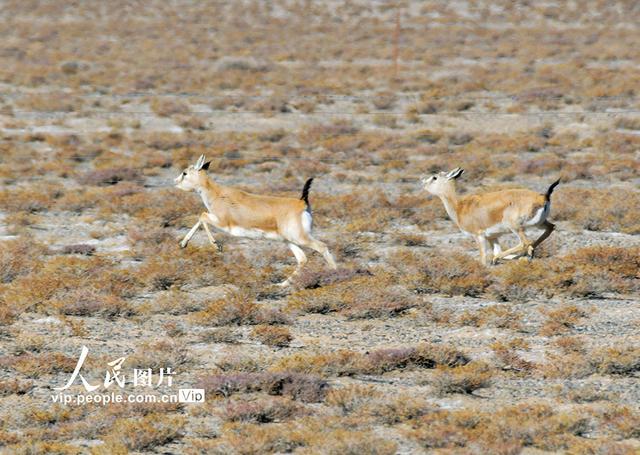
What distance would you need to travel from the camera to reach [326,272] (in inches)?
573

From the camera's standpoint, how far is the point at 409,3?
71.4 m

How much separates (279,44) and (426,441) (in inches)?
1865

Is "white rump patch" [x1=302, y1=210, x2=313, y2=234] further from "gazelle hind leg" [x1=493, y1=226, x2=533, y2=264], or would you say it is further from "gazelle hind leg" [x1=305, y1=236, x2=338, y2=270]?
"gazelle hind leg" [x1=493, y1=226, x2=533, y2=264]

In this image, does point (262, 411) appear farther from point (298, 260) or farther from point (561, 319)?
point (298, 260)

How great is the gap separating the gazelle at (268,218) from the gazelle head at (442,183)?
85.8 inches

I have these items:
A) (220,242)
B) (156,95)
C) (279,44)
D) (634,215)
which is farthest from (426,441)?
(279,44)

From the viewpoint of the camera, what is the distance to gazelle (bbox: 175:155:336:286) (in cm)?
1448

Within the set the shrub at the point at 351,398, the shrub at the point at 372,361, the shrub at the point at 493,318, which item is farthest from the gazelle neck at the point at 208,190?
the shrub at the point at 351,398

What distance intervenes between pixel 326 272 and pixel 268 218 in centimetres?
102

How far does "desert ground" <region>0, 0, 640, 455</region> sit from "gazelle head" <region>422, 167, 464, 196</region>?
99cm

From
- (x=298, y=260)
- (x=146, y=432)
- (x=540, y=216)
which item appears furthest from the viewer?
(x=540, y=216)

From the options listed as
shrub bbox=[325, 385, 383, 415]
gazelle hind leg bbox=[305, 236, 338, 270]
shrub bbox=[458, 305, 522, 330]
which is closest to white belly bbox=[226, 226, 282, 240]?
gazelle hind leg bbox=[305, 236, 338, 270]

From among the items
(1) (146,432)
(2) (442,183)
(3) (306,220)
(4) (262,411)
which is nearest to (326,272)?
(3) (306,220)

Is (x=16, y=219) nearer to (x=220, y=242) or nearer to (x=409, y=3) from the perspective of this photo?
(x=220, y=242)
